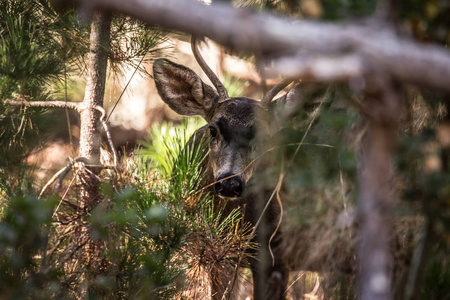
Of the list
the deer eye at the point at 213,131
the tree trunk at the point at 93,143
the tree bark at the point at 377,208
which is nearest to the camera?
the tree bark at the point at 377,208

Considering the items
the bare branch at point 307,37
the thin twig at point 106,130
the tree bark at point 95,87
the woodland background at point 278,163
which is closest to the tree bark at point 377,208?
the woodland background at point 278,163

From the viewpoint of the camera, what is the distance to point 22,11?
382 cm

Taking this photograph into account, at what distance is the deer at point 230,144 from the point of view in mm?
4004

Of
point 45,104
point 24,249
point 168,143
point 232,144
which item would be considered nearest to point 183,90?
point 168,143

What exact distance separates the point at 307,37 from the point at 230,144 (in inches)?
112

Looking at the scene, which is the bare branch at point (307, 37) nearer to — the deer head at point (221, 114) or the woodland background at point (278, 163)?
the woodland background at point (278, 163)

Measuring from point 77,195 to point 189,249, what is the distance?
0.89 meters

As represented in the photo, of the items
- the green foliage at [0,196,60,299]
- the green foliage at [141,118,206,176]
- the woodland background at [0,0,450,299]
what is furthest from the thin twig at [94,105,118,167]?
the green foliage at [0,196,60,299]

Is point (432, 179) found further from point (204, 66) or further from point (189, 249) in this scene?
point (204, 66)

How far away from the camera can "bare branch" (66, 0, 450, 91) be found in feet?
4.97

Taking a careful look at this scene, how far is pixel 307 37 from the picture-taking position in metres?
1.55

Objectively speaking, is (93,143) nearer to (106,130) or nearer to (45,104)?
(106,130)

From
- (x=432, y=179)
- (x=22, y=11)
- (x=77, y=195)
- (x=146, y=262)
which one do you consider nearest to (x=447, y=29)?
(x=432, y=179)

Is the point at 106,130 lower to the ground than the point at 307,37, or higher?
lower
